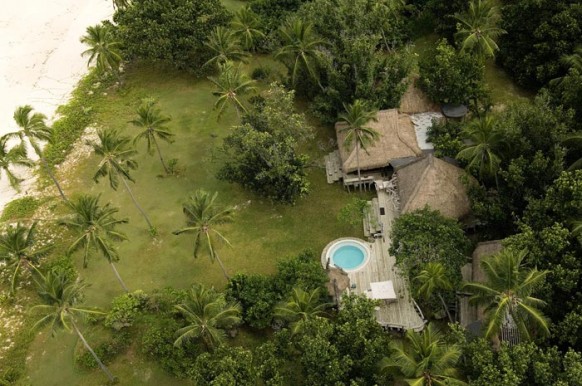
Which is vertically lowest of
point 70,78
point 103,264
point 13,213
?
point 103,264

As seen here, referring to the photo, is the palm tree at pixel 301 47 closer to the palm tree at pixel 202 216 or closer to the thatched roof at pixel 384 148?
the thatched roof at pixel 384 148

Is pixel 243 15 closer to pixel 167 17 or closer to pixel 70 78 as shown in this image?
pixel 167 17

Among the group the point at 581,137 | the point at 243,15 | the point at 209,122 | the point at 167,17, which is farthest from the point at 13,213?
the point at 581,137

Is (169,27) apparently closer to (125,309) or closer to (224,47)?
(224,47)

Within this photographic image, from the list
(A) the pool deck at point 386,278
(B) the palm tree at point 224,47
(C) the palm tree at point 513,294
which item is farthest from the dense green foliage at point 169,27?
(C) the palm tree at point 513,294

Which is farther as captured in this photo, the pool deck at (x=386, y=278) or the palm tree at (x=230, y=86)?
the palm tree at (x=230, y=86)
